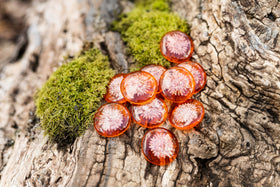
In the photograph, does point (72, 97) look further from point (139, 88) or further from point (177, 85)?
point (177, 85)

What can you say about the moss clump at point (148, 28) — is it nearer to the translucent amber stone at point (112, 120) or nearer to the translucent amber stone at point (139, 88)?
the translucent amber stone at point (139, 88)

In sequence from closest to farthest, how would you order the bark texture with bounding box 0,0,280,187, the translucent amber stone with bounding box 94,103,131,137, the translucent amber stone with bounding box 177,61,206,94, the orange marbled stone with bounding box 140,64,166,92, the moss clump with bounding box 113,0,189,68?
the bark texture with bounding box 0,0,280,187 → the translucent amber stone with bounding box 94,103,131,137 → the translucent amber stone with bounding box 177,61,206,94 → the orange marbled stone with bounding box 140,64,166,92 → the moss clump with bounding box 113,0,189,68

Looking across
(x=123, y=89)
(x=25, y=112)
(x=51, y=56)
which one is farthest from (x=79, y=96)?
(x=51, y=56)

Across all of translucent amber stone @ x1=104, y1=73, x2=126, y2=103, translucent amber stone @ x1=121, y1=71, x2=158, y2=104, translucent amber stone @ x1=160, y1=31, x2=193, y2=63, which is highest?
translucent amber stone @ x1=160, y1=31, x2=193, y2=63

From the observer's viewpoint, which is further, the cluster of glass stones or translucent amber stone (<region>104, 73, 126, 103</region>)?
translucent amber stone (<region>104, 73, 126, 103</region>)

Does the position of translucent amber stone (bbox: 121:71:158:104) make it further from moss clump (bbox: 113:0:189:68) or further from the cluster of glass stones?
moss clump (bbox: 113:0:189:68)

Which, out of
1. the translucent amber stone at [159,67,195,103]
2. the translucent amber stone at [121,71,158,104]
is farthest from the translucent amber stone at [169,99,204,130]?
the translucent amber stone at [121,71,158,104]

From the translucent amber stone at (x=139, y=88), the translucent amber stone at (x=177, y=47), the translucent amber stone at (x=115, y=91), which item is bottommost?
the translucent amber stone at (x=115, y=91)

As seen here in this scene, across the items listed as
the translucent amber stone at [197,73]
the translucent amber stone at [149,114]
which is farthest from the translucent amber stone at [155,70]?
the translucent amber stone at [149,114]
